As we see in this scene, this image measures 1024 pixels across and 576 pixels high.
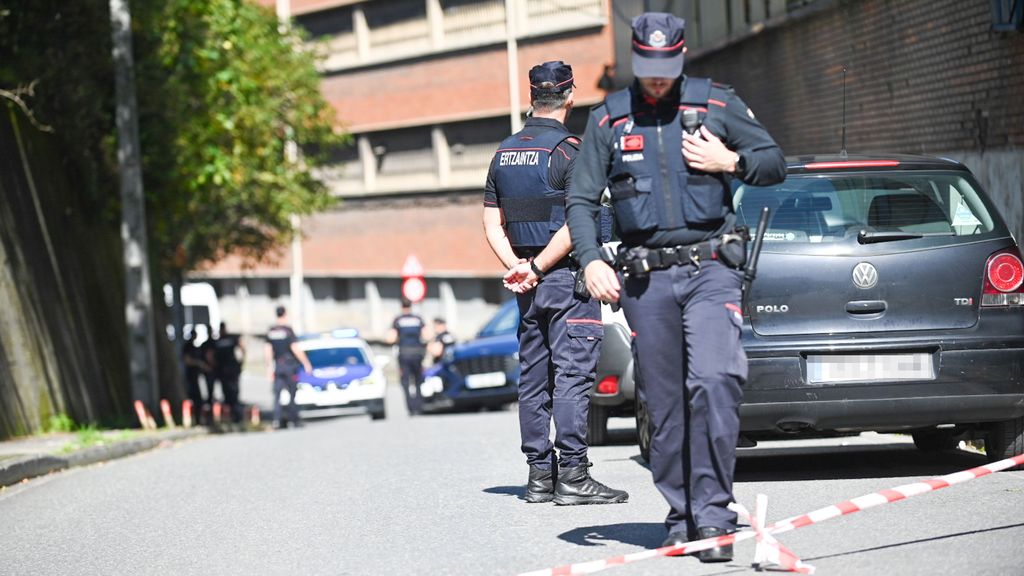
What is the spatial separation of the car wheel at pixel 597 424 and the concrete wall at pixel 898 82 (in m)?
4.70

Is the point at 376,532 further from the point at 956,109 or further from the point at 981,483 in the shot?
the point at 956,109

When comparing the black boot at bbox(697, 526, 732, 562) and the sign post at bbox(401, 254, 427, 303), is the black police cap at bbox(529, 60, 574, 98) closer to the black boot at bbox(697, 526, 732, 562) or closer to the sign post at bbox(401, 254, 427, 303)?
the black boot at bbox(697, 526, 732, 562)

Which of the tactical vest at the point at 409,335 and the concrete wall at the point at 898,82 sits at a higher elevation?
the concrete wall at the point at 898,82

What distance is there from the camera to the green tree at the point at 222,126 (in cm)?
2316

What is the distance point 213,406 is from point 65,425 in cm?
997

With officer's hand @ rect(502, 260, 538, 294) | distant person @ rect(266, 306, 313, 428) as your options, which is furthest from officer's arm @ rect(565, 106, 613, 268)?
distant person @ rect(266, 306, 313, 428)

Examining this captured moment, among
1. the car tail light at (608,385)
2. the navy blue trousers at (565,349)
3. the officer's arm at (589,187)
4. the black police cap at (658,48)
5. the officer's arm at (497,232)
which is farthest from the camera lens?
the car tail light at (608,385)

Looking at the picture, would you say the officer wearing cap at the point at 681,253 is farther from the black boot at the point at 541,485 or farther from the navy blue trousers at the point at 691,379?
the black boot at the point at 541,485

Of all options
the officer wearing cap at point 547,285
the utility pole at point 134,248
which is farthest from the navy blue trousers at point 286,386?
the officer wearing cap at point 547,285

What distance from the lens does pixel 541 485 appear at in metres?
8.32

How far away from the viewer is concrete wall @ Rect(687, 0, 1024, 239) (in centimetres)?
1479

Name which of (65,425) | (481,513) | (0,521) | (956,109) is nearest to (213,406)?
(65,425)

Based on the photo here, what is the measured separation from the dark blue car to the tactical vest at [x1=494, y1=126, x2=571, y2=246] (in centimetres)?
1485

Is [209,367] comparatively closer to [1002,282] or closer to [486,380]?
[486,380]
